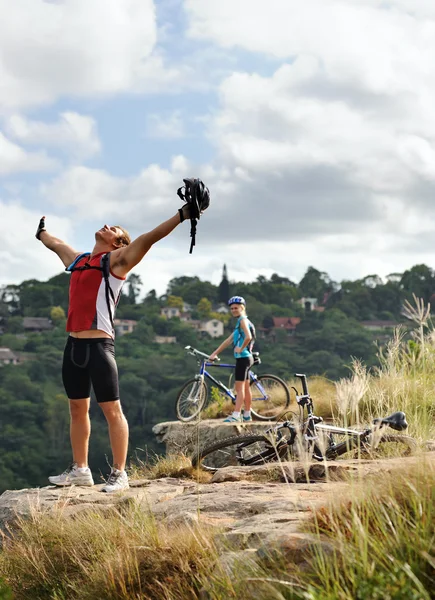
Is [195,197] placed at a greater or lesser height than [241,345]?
greater

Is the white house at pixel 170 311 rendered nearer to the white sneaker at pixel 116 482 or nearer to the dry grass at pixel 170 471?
the dry grass at pixel 170 471

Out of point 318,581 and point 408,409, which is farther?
point 408,409

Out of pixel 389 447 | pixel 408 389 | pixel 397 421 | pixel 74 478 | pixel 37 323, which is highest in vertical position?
pixel 37 323

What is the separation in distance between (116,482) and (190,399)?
5.93 m

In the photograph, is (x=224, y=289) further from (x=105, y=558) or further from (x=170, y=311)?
(x=105, y=558)

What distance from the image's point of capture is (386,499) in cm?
351

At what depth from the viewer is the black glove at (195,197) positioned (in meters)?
5.34

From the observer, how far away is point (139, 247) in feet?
18.6

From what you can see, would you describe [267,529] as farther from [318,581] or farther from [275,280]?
[275,280]

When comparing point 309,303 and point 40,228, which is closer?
point 40,228

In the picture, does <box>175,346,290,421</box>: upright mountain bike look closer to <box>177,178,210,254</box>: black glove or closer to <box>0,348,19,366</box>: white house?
<box>177,178,210,254</box>: black glove

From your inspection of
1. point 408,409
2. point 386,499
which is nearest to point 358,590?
point 386,499

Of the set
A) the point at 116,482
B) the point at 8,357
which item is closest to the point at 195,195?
the point at 116,482

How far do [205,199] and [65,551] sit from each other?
2.25 m
